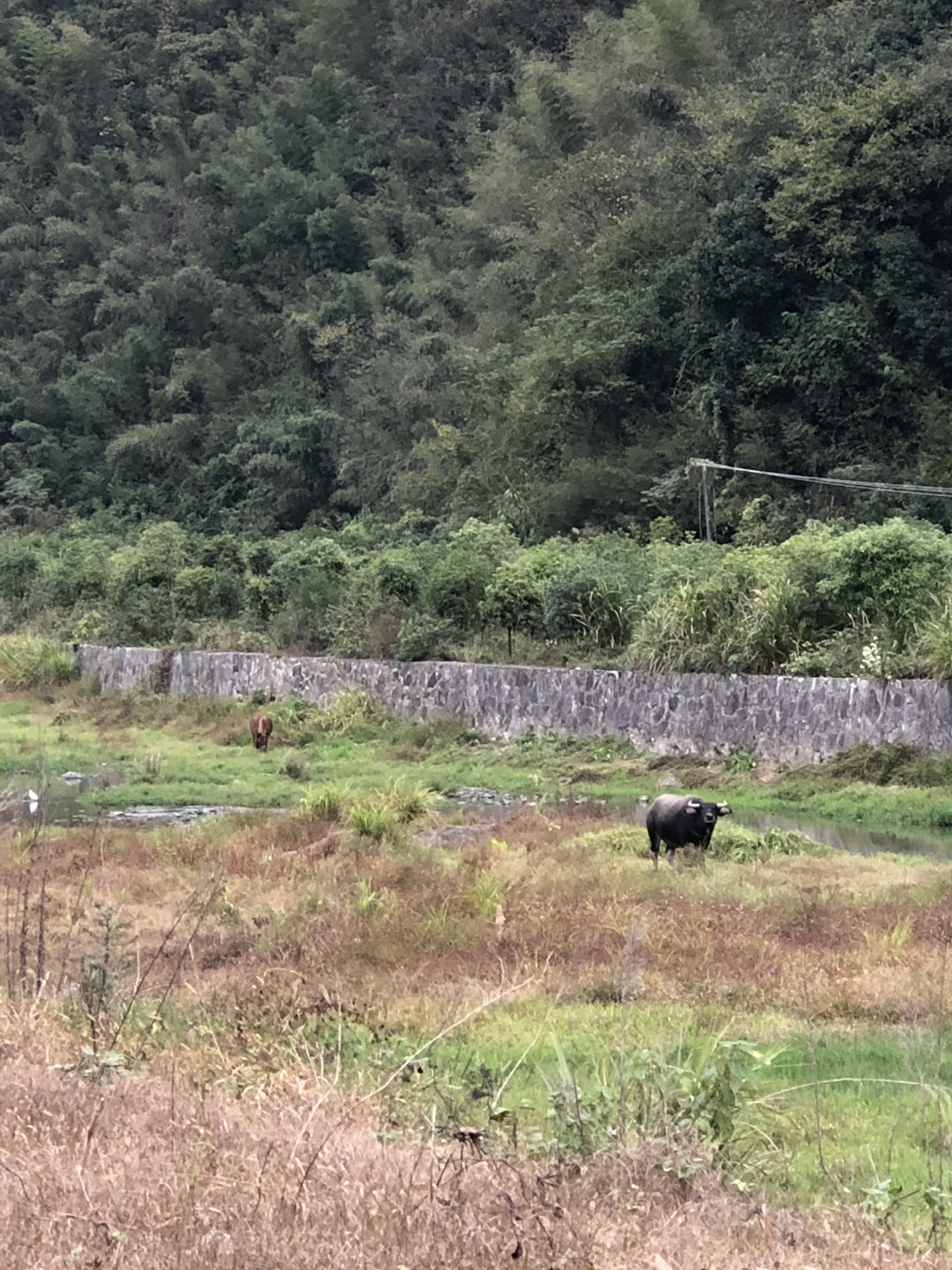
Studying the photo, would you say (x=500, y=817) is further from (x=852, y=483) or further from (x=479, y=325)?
(x=479, y=325)

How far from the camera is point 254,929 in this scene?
9.59 metres

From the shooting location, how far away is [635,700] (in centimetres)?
2014

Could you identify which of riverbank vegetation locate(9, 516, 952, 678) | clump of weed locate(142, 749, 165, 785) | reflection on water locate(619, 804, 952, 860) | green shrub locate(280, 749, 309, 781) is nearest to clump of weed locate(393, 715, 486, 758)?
riverbank vegetation locate(9, 516, 952, 678)

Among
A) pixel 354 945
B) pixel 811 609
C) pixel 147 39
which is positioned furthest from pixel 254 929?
pixel 147 39

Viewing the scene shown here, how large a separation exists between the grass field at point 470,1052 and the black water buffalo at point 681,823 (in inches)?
15.3

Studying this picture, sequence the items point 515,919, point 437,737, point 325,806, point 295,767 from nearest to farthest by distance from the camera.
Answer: point 515,919, point 325,806, point 295,767, point 437,737

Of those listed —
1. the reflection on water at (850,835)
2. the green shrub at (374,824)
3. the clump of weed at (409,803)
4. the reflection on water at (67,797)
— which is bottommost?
the reflection on water at (67,797)

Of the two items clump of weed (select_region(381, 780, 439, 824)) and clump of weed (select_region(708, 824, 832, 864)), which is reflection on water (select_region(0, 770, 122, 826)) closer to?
clump of weed (select_region(381, 780, 439, 824))

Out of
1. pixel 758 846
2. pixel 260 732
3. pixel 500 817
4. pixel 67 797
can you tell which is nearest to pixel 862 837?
pixel 758 846

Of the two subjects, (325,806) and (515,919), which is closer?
(515,919)

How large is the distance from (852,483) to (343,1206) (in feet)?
81.8

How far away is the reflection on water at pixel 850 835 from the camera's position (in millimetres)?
13766

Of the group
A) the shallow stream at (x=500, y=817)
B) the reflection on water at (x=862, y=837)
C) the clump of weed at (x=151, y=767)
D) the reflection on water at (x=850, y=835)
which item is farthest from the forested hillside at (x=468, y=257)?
the clump of weed at (x=151, y=767)

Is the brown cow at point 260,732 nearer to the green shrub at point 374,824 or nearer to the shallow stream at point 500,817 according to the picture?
the shallow stream at point 500,817
